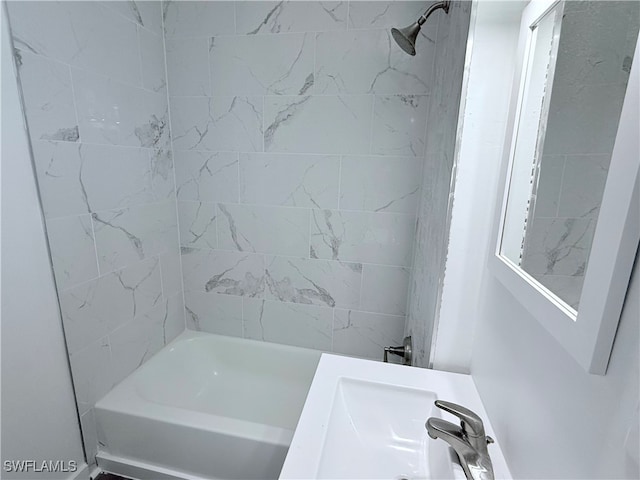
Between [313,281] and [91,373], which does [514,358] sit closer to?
[313,281]

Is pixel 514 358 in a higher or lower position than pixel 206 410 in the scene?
higher

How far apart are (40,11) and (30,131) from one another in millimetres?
420

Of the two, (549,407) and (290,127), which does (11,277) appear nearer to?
(290,127)

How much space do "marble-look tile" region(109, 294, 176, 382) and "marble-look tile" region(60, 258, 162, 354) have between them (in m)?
0.05

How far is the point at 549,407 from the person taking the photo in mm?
473

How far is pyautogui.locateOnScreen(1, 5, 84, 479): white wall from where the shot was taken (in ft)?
3.27

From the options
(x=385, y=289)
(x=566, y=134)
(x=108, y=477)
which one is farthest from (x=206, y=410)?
(x=566, y=134)

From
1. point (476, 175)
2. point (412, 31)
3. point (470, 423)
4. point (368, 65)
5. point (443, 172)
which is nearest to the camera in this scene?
point (470, 423)

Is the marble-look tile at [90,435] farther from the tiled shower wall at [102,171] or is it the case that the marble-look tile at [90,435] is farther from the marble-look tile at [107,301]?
the marble-look tile at [107,301]

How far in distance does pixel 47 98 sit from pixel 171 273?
1.04 meters

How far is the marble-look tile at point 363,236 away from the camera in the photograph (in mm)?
1615

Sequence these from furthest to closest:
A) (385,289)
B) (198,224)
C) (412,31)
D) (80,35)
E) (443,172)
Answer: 1. (198,224)
2. (385,289)
3. (80,35)
4. (412,31)
5. (443,172)

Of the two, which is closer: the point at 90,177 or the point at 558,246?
the point at 558,246

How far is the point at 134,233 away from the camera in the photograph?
154 centimetres
